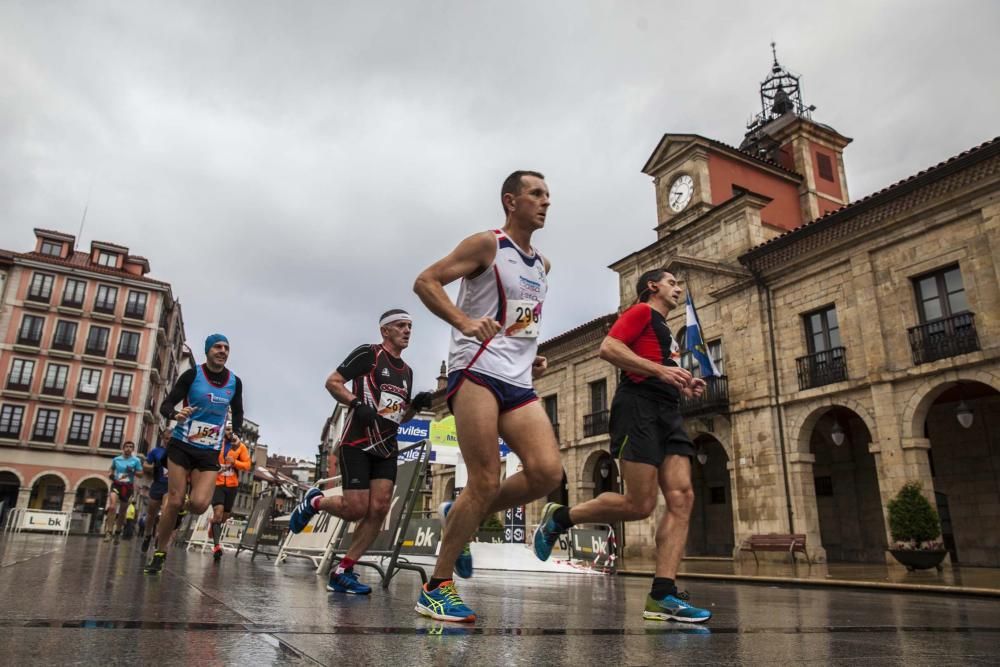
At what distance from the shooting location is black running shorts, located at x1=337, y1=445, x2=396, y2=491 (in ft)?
16.0

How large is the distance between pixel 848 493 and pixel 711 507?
15.5 feet

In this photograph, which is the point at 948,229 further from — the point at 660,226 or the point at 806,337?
the point at 660,226

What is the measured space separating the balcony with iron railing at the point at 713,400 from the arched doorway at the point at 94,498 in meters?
40.8

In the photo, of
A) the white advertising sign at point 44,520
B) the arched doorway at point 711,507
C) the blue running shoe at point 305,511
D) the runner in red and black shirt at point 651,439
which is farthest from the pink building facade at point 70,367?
the runner in red and black shirt at point 651,439

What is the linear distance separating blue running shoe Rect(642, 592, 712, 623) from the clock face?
21.3 metres

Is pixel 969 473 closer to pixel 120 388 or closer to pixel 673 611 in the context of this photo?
pixel 673 611

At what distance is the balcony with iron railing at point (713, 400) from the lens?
1966 cm

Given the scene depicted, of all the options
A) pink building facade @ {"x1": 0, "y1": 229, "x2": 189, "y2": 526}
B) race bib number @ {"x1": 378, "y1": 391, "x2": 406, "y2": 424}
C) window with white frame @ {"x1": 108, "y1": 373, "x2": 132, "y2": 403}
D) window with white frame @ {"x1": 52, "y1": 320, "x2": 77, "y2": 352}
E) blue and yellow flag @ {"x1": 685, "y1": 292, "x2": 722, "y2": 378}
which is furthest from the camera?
window with white frame @ {"x1": 108, "y1": 373, "x2": 132, "y2": 403}

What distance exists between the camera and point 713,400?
19.8 meters

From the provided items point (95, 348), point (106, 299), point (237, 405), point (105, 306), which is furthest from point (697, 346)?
point (106, 299)

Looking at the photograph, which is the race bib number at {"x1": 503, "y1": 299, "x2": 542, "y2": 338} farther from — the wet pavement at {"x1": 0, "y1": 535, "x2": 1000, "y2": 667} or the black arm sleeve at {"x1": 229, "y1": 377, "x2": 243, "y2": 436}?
the black arm sleeve at {"x1": 229, "y1": 377, "x2": 243, "y2": 436}

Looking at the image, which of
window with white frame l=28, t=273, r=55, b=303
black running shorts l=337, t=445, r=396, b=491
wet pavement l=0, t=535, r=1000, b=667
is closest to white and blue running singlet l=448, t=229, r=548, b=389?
wet pavement l=0, t=535, r=1000, b=667

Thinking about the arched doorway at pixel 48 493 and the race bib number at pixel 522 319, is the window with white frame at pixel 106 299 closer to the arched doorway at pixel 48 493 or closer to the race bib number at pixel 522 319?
the arched doorway at pixel 48 493

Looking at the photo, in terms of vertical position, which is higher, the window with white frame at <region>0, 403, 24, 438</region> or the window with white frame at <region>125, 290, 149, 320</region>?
the window with white frame at <region>125, 290, 149, 320</region>
